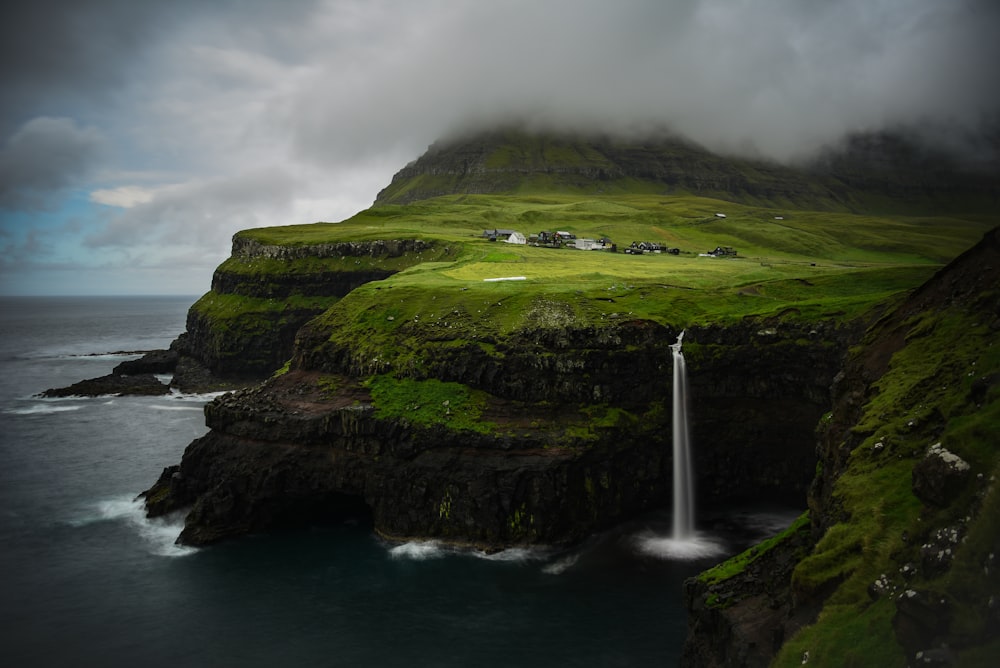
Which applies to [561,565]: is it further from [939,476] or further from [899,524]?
[939,476]

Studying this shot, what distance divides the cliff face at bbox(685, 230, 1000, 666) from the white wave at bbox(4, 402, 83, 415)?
103185mm

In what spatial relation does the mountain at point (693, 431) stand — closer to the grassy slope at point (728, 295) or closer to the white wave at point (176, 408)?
the grassy slope at point (728, 295)

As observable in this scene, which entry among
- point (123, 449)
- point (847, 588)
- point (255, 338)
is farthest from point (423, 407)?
point (255, 338)

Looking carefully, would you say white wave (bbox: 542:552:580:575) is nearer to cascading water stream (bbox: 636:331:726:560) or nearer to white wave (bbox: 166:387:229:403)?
cascading water stream (bbox: 636:331:726:560)

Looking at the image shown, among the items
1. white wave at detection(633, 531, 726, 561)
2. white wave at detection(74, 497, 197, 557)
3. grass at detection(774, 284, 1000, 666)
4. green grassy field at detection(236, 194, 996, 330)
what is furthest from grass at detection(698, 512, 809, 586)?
white wave at detection(74, 497, 197, 557)

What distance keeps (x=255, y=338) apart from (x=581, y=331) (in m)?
78.8

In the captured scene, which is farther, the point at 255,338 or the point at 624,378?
the point at 255,338

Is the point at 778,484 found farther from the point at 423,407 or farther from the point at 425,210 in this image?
the point at 425,210

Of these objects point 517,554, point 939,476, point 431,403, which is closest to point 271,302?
point 431,403

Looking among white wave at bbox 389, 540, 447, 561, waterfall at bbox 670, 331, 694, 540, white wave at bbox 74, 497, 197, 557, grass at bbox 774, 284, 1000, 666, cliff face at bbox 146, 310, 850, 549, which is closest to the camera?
grass at bbox 774, 284, 1000, 666

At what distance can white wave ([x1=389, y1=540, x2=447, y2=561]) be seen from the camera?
4947 centimetres

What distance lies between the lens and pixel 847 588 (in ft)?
65.6

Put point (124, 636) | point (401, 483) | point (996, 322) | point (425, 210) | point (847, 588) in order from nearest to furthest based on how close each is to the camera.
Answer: point (847, 588), point (996, 322), point (124, 636), point (401, 483), point (425, 210)

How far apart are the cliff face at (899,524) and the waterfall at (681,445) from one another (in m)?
23.4
